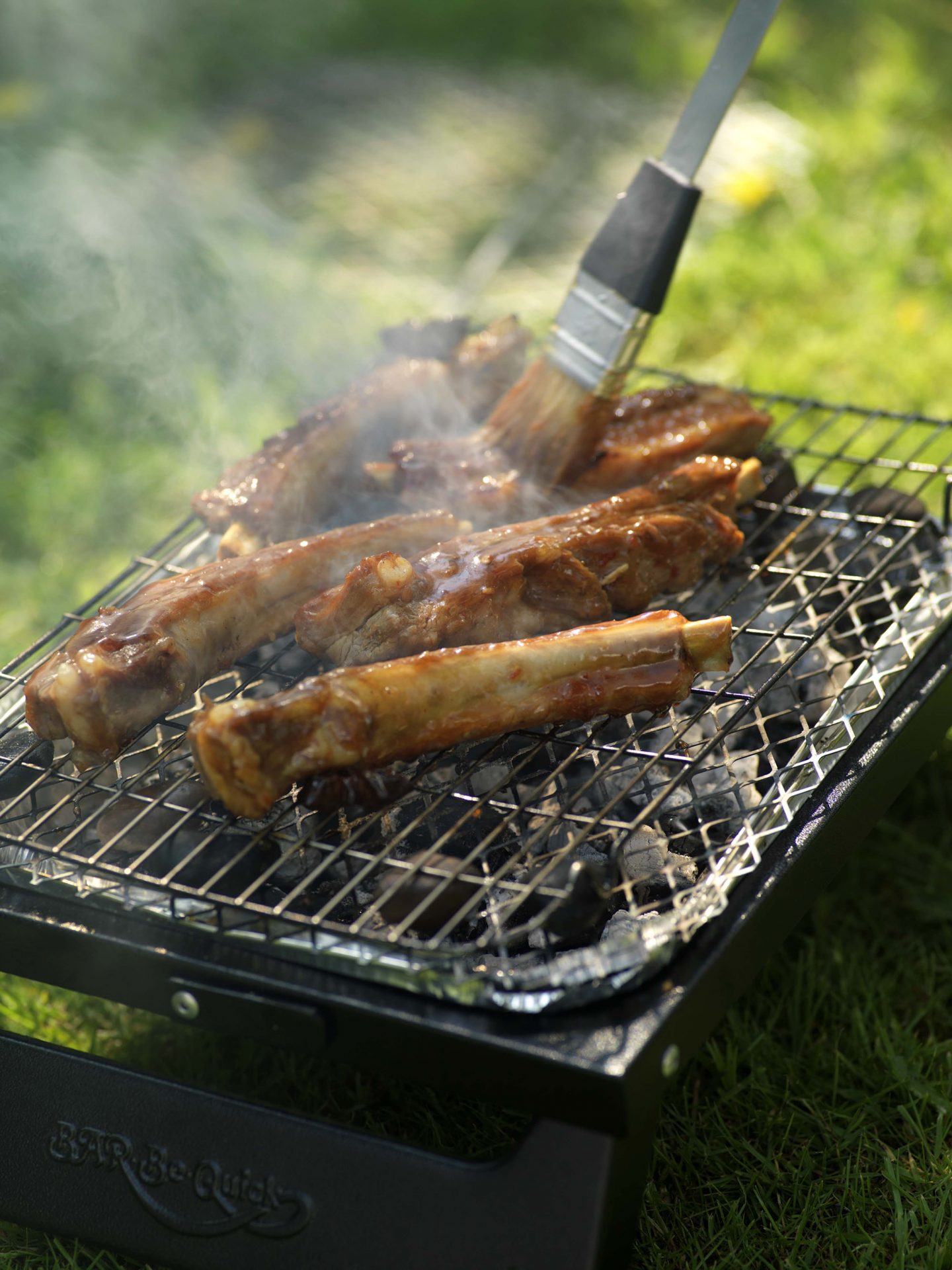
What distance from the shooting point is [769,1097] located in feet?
9.87

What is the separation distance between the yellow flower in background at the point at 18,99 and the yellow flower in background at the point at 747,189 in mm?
4859

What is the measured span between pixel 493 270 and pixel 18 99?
3678 millimetres

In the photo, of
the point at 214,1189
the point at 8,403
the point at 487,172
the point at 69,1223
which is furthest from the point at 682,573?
the point at 487,172

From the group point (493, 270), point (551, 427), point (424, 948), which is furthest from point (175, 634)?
point (493, 270)

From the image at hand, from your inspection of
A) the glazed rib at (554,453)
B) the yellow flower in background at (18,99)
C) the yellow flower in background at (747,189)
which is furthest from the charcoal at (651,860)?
the yellow flower in background at (18,99)

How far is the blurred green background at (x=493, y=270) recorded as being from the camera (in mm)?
2965

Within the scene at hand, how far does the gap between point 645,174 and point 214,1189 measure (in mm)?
2884

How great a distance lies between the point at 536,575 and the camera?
300 cm

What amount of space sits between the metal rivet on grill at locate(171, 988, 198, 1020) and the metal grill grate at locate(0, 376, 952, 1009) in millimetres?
145

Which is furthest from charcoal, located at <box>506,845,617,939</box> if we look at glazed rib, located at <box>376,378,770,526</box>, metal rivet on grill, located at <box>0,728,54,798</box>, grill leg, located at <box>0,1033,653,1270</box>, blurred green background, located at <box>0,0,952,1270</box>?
glazed rib, located at <box>376,378,770,526</box>

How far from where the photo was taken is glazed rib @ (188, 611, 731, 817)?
2.40 metres

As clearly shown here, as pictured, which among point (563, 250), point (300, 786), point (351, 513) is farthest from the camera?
point (563, 250)

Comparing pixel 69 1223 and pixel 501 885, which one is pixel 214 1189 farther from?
pixel 501 885

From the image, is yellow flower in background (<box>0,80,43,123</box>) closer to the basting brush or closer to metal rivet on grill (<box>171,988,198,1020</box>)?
the basting brush
